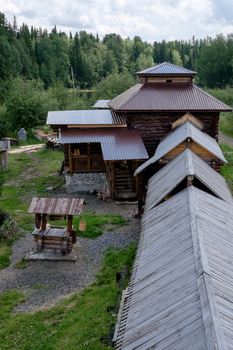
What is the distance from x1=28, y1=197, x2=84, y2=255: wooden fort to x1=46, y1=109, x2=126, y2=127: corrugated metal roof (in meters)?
9.76

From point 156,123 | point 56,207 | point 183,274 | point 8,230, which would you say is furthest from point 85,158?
point 183,274

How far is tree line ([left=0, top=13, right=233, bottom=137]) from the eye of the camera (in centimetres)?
4616

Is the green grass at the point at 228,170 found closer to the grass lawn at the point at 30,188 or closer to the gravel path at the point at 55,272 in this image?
the grass lawn at the point at 30,188

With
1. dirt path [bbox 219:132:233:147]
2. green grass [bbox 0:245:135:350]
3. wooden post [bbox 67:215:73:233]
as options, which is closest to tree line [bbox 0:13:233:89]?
dirt path [bbox 219:132:233:147]

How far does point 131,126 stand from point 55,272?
1266cm

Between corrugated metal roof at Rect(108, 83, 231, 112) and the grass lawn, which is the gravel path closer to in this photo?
the grass lawn

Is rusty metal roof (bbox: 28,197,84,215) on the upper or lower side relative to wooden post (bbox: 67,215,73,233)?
upper

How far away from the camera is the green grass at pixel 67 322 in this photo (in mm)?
11844

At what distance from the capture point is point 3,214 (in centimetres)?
2170

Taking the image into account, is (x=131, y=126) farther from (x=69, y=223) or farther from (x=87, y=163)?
(x=69, y=223)

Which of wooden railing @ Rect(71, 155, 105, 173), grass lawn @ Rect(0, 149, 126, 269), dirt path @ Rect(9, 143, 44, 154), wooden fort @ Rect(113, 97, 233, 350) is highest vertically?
wooden fort @ Rect(113, 97, 233, 350)

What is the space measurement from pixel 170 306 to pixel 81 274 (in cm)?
852

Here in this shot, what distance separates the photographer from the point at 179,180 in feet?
50.1

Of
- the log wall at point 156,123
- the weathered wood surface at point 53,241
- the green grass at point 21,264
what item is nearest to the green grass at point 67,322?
the green grass at point 21,264
